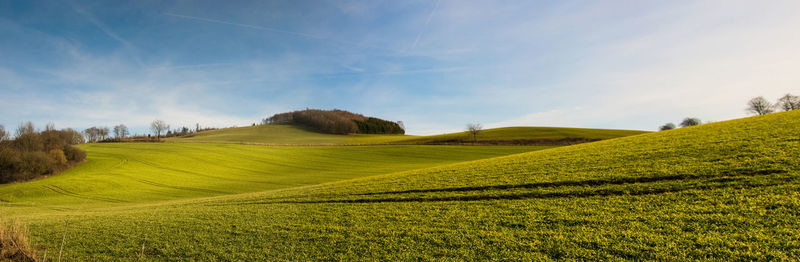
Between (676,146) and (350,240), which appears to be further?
(676,146)

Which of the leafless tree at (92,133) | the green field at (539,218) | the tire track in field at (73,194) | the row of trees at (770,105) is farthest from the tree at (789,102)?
the leafless tree at (92,133)

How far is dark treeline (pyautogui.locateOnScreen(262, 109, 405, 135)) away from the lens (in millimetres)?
96887

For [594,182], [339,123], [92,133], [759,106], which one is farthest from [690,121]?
[92,133]

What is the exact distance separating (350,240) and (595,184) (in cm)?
620

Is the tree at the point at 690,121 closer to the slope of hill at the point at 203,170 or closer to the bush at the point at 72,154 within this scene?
the slope of hill at the point at 203,170

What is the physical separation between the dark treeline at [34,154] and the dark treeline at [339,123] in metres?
63.0

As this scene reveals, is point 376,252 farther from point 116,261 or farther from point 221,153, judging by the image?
point 221,153

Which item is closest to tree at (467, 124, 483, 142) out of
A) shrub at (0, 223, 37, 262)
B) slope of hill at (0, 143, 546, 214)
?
slope of hill at (0, 143, 546, 214)

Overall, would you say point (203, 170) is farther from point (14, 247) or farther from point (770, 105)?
point (770, 105)

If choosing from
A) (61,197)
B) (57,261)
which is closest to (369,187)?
(57,261)

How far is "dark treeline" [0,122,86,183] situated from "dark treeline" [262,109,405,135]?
63.0 m

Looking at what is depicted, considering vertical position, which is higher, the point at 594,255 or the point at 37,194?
the point at 594,255

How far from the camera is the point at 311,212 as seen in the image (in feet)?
26.3

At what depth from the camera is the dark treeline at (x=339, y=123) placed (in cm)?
9689
